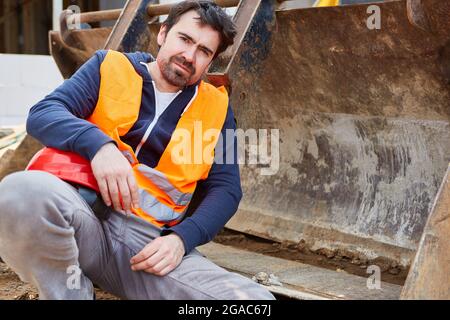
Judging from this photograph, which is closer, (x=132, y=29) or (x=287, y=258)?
(x=287, y=258)

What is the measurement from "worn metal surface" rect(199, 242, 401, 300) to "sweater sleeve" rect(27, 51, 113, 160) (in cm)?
86

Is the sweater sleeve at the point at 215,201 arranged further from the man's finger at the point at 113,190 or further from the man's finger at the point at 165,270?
the man's finger at the point at 113,190

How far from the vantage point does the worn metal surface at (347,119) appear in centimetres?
274

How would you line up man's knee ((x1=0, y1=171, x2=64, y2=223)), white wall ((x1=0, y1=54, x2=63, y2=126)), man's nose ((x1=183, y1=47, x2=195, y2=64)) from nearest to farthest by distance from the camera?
man's knee ((x1=0, y1=171, x2=64, y2=223))
man's nose ((x1=183, y1=47, x2=195, y2=64))
white wall ((x1=0, y1=54, x2=63, y2=126))

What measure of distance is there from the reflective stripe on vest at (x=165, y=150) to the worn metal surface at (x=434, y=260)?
0.71m

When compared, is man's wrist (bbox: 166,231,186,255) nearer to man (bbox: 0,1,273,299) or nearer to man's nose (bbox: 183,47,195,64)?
man (bbox: 0,1,273,299)

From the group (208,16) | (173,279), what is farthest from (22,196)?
(208,16)

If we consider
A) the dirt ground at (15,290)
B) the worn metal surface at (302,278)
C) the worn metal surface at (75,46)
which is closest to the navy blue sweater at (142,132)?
the worn metal surface at (302,278)

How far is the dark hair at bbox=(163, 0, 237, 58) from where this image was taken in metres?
2.21

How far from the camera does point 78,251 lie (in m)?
1.89

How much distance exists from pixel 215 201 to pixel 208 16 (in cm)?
61

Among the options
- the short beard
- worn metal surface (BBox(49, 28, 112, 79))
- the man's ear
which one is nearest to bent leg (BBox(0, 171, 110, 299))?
the short beard

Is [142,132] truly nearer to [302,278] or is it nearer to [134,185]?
[134,185]

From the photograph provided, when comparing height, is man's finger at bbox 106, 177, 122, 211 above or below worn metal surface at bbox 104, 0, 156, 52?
below
